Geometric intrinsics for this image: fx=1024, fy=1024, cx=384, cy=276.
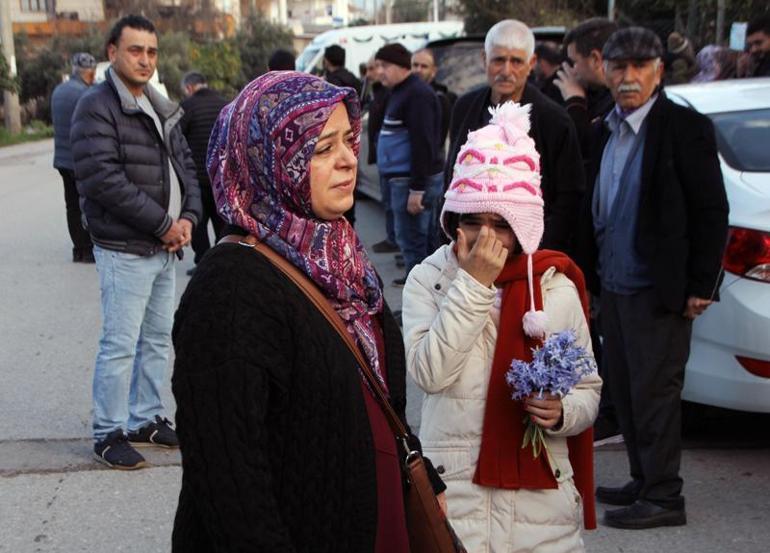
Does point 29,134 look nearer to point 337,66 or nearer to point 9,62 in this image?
point 9,62

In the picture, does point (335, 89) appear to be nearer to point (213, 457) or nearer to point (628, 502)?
point (213, 457)

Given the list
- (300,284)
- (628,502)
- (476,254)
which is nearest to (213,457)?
(300,284)

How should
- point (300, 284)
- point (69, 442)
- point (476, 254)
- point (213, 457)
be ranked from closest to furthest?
point (213, 457)
point (300, 284)
point (476, 254)
point (69, 442)

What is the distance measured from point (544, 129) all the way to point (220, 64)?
44086mm

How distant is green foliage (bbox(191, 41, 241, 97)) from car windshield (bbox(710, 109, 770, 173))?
41800mm

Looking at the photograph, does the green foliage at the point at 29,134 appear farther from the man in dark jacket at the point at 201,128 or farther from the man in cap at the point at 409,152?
the man in cap at the point at 409,152

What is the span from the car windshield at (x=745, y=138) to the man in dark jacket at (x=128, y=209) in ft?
8.98

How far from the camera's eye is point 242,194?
85.7 inches

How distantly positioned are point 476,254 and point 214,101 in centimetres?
703

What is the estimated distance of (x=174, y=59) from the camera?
145 ft

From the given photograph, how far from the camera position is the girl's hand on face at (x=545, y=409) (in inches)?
108

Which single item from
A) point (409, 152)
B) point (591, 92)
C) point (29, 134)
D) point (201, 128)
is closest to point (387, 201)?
point (409, 152)

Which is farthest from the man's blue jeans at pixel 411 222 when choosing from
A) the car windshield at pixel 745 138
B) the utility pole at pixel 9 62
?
the utility pole at pixel 9 62

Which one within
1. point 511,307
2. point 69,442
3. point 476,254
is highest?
point 476,254
